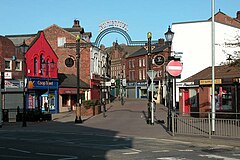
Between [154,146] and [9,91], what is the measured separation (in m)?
28.9

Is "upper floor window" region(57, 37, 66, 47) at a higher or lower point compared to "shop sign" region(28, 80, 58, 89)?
higher

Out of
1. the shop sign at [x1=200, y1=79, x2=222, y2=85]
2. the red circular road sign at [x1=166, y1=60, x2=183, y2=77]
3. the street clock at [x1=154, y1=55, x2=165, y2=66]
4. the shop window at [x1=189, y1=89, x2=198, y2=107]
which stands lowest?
the shop window at [x1=189, y1=89, x2=198, y2=107]

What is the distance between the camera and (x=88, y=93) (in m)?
59.6

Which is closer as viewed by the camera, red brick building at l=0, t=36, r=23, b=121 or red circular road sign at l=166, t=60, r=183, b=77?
red circular road sign at l=166, t=60, r=183, b=77

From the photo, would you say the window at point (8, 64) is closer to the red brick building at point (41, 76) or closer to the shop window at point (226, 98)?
the red brick building at point (41, 76)

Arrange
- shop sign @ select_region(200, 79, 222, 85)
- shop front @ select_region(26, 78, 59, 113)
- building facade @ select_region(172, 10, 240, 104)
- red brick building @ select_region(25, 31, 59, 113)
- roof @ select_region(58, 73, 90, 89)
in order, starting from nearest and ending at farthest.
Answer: shop sign @ select_region(200, 79, 222, 85), shop front @ select_region(26, 78, 59, 113), red brick building @ select_region(25, 31, 59, 113), building facade @ select_region(172, 10, 240, 104), roof @ select_region(58, 73, 90, 89)

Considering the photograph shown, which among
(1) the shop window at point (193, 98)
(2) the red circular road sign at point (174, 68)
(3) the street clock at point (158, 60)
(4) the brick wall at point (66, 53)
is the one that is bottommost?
(1) the shop window at point (193, 98)

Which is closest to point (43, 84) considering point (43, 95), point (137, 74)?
point (43, 95)

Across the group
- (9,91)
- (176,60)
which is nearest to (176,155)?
(176,60)

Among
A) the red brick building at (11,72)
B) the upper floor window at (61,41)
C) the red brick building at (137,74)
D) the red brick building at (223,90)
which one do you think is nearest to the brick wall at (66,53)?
the upper floor window at (61,41)

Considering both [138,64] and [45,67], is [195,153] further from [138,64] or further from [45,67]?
[138,64]

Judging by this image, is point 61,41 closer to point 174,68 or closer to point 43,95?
point 43,95

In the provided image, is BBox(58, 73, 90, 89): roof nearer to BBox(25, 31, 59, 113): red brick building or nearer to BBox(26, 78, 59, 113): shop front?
BBox(26, 78, 59, 113): shop front

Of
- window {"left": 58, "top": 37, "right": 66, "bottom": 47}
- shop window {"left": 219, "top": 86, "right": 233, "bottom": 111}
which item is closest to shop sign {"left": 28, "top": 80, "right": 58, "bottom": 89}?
window {"left": 58, "top": 37, "right": 66, "bottom": 47}
